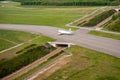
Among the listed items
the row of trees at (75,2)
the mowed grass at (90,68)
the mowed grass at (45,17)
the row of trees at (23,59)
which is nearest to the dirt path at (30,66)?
the row of trees at (23,59)

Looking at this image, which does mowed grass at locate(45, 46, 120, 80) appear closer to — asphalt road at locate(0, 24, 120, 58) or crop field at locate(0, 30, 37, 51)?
asphalt road at locate(0, 24, 120, 58)

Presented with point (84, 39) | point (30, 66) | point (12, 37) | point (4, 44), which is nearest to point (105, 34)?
point (84, 39)

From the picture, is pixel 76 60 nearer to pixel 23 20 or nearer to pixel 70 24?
pixel 70 24

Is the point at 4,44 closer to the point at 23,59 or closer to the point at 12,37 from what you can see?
the point at 12,37

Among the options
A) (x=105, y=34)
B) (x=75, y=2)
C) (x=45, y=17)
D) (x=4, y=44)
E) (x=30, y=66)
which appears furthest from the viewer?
(x=75, y=2)

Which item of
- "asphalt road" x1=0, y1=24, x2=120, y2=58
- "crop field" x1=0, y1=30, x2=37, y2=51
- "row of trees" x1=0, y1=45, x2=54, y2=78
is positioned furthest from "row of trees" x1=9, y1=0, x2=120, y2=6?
"row of trees" x1=0, y1=45, x2=54, y2=78

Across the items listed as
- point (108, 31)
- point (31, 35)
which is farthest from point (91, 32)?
point (31, 35)

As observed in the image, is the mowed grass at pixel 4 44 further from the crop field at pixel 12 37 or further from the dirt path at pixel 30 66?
the dirt path at pixel 30 66
